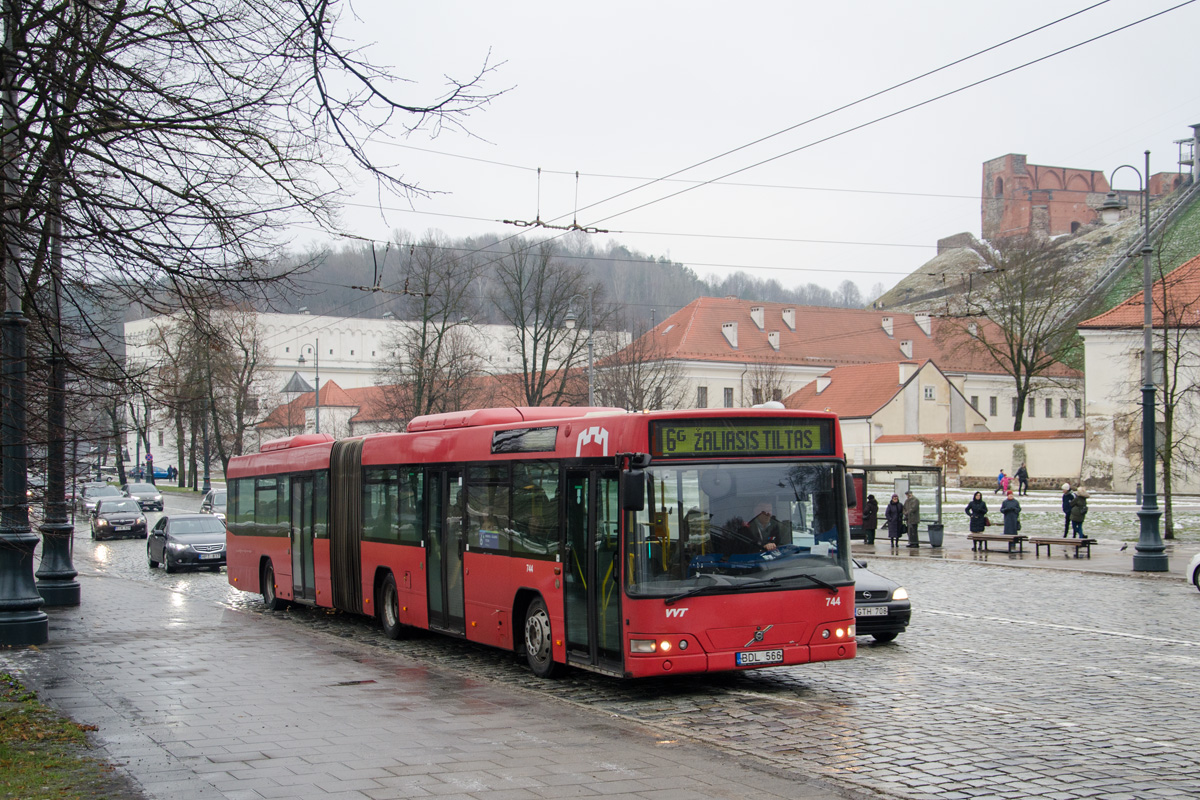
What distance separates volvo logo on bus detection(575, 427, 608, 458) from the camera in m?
11.4

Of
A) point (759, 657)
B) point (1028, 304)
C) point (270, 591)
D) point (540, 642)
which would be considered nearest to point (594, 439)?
point (540, 642)

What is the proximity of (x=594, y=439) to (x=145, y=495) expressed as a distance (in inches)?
2190

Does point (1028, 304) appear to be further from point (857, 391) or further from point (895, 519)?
point (895, 519)

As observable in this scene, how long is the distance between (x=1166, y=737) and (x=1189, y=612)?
9.89 metres

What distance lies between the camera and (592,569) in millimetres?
11312

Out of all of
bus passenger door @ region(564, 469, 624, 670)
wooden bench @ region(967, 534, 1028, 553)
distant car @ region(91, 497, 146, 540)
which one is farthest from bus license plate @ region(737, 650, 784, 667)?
distant car @ region(91, 497, 146, 540)

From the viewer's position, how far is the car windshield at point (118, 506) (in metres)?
46.8

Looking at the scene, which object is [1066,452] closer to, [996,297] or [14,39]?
[996,297]

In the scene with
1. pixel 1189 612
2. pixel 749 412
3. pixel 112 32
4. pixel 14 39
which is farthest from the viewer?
pixel 1189 612

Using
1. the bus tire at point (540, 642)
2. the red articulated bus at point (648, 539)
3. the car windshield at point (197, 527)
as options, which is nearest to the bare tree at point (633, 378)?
the car windshield at point (197, 527)

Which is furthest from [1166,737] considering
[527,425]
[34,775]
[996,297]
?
[996,297]

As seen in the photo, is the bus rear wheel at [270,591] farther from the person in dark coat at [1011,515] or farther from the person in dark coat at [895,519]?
the person in dark coat at [1011,515]

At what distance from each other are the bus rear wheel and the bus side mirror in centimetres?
1212

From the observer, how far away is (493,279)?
6562 centimetres
